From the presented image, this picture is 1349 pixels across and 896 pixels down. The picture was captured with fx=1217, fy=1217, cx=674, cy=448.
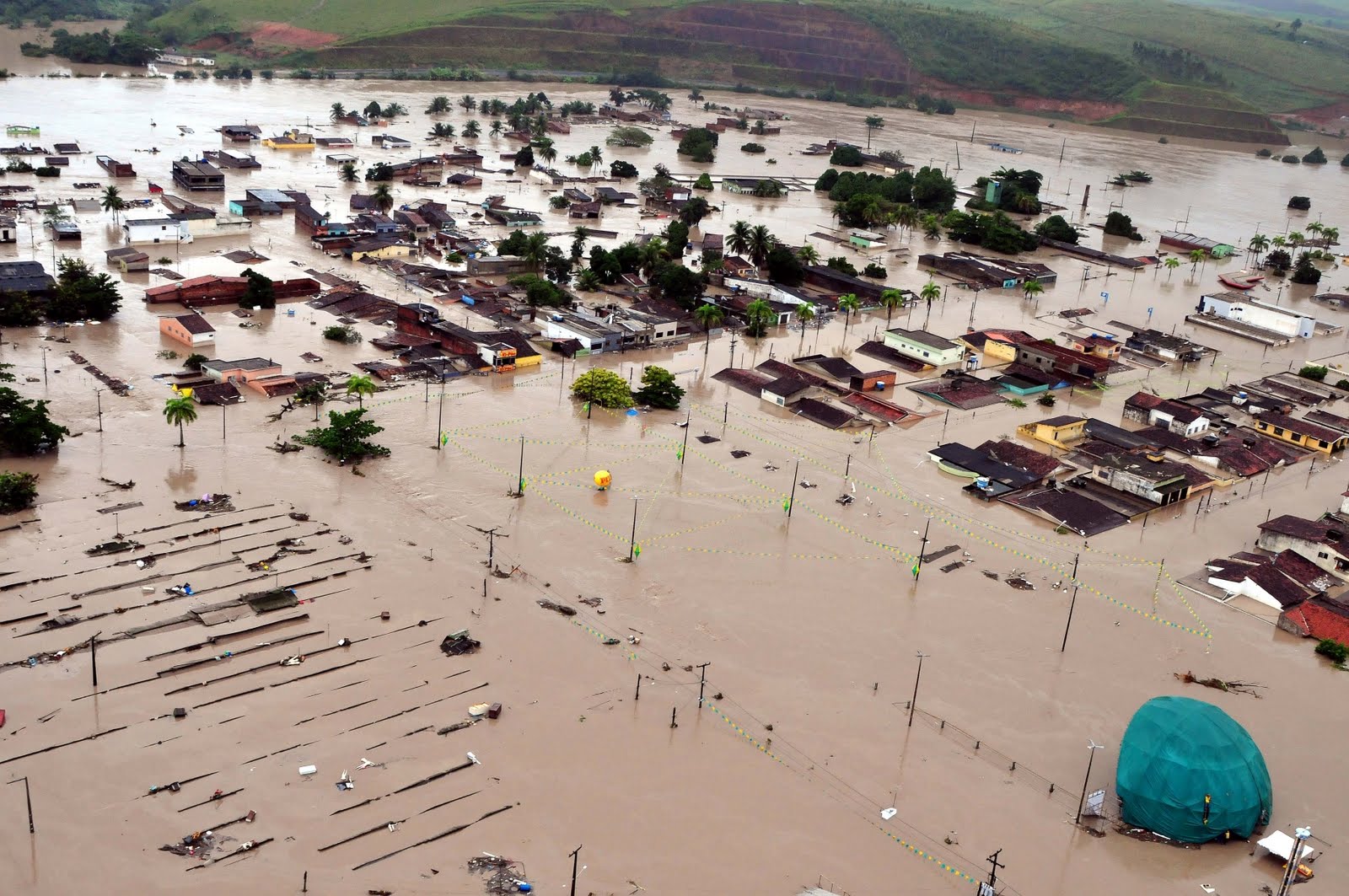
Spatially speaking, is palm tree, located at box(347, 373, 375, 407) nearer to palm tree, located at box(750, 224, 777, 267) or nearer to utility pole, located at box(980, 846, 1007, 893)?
utility pole, located at box(980, 846, 1007, 893)

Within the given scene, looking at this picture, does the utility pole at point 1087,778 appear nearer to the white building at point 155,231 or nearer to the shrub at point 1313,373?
the shrub at point 1313,373

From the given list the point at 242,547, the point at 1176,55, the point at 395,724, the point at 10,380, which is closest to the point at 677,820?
the point at 395,724

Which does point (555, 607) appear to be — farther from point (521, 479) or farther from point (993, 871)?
point (993, 871)

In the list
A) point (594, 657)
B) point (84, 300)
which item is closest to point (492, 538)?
point (594, 657)

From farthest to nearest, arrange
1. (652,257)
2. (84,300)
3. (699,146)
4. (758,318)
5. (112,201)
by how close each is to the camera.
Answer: (699,146) < (112,201) < (652,257) < (758,318) < (84,300)

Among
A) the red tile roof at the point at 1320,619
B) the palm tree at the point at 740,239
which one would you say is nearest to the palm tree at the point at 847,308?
the palm tree at the point at 740,239

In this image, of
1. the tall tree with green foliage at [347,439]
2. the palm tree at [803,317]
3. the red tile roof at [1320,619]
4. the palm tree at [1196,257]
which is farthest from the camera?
the palm tree at [1196,257]
